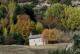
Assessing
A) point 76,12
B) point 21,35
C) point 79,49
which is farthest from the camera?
point 76,12

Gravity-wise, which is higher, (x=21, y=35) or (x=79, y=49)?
(x=79, y=49)

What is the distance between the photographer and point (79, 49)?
8195 mm

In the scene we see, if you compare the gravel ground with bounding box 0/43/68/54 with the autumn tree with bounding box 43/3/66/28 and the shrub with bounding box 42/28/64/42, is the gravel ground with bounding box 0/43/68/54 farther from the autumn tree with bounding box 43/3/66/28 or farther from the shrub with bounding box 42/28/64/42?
the autumn tree with bounding box 43/3/66/28

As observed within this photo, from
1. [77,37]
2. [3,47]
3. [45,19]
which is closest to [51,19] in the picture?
[45,19]

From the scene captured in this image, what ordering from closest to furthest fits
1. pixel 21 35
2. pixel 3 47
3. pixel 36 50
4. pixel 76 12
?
1. pixel 36 50
2. pixel 3 47
3. pixel 21 35
4. pixel 76 12

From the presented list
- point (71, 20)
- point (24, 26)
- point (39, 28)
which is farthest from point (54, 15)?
point (24, 26)

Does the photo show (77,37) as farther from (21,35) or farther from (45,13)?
(45,13)

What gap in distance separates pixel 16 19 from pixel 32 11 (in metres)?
1.20

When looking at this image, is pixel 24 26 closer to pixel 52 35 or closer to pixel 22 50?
pixel 52 35

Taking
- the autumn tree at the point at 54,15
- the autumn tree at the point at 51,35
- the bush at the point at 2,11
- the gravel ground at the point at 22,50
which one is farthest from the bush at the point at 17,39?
the bush at the point at 2,11

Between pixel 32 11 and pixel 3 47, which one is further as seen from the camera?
pixel 32 11

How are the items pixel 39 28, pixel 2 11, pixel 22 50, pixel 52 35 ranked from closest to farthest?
pixel 22 50
pixel 52 35
pixel 39 28
pixel 2 11

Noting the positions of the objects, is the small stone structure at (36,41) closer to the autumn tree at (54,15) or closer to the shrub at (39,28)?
the shrub at (39,28)

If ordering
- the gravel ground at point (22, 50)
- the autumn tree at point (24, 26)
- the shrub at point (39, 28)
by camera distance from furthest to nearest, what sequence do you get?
the shrub at point (39, 28)
the autumn tree at point (24, 26)
the gravel ground at point (22, 50)
